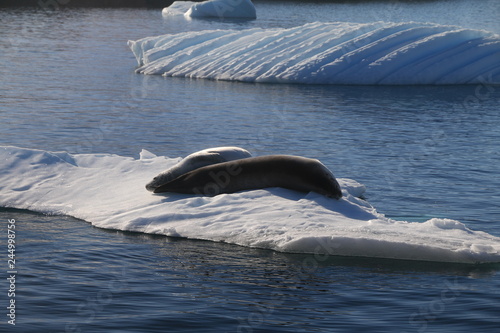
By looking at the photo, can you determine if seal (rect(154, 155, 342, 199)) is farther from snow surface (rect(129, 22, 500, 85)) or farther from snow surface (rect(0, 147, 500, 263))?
snow surface (rect(129, 22, 500, 85))

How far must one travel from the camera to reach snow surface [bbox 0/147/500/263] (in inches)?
317

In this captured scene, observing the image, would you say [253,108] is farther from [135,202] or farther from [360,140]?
[135,202]

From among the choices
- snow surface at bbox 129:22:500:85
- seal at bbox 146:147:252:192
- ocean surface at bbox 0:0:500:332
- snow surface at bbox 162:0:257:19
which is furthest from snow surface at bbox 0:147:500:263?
snow surface at bbox 162:0:257:19

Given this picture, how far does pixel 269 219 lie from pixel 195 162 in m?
1.87

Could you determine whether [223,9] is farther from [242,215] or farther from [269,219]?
[269,219]

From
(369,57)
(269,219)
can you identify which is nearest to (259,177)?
(269,219)

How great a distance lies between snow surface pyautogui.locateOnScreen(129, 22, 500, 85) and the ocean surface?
340 millimetres

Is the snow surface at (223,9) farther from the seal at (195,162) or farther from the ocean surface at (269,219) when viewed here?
the seal at (195,162)

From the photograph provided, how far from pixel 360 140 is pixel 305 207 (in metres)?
6.65

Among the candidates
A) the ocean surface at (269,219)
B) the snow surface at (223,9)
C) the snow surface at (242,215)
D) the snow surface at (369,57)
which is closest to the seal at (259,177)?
the snow surface at (242,215)

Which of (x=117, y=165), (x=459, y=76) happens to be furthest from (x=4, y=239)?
(x=459, y=76)

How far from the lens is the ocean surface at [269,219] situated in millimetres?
6613

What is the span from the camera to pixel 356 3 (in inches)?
2975

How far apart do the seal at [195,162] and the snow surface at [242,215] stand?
212mm
